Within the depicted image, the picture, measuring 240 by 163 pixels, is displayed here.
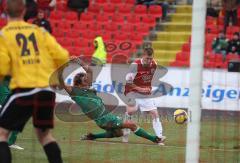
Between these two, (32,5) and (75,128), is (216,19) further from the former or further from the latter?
(75,128)

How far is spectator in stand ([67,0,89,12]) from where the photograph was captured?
71.6ft

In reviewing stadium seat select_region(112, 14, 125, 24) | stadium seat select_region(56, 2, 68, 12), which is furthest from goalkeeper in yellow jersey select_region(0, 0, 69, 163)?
stadium seat select_region(56, 2, 68, 12)

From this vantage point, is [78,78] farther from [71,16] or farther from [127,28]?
[71,16]

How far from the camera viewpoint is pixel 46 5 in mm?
21812

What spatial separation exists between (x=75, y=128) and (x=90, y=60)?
4691 millimetres

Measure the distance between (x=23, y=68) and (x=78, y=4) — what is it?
50.2 feet

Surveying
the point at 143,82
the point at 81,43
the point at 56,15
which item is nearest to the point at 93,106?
the point at 143,82

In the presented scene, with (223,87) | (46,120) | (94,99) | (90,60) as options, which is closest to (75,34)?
(90,60)

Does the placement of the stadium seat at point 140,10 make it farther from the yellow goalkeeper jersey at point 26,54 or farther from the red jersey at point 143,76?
the yellow goalkeeper jersey at point 26,54

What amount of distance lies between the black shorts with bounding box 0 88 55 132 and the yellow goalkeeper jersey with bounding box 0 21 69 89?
0.08 m

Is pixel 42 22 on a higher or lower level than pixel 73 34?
higher

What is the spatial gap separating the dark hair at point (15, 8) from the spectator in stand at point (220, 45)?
11.8 m

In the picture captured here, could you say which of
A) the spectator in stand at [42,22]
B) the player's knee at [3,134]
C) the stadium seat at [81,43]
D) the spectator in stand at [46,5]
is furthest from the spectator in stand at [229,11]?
the player's knee at [3,134]

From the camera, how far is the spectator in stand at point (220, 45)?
59.4ft
